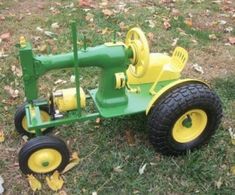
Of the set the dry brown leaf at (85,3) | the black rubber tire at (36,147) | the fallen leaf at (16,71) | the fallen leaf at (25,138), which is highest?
the black rubber tire at (36,147)

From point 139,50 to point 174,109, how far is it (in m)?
0.44

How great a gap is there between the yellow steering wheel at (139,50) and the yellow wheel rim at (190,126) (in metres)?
0.42

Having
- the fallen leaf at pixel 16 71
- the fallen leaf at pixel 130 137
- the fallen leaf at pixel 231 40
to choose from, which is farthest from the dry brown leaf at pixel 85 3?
the fallen leaf at pixel 130 137

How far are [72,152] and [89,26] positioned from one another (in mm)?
2160

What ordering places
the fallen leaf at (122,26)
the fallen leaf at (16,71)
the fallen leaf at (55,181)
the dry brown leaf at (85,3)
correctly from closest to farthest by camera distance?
the fallen leaf at (55,181) → the fallen leaf at (16,71) → the fallen leaf at (122,26) → the dry brown leaf at (85,3)

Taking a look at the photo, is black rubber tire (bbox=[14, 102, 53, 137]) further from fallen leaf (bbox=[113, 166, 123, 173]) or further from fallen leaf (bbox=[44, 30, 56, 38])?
fallen leaf (bbox=[44, 30, 56, 38])

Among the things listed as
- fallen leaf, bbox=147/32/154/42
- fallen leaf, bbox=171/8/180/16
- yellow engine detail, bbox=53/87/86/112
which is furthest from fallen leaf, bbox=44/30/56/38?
yellow engine detail, bbox=53/87/86/112

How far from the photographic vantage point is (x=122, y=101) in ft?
9.29

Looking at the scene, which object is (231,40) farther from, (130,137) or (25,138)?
(25,138)

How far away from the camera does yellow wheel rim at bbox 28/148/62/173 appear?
2598 mm

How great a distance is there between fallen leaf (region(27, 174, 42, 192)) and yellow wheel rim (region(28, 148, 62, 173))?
0.16 feet

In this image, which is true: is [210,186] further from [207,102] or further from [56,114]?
[56,114]

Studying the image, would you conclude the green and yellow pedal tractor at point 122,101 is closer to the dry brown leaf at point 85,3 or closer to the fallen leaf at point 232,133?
the fallen leaf at point 232,133

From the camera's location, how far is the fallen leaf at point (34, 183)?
264cm
